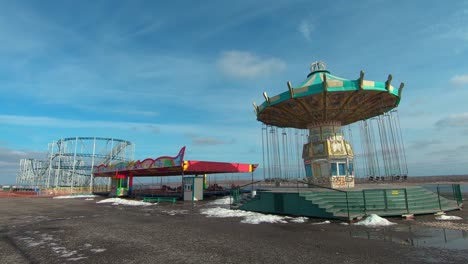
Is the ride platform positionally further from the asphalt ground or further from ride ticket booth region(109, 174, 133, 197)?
ride ticket booth region(109, 174, 133, 197)

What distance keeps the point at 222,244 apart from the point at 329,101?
12626mm

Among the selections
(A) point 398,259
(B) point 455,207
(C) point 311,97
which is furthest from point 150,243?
(B) point 455,207

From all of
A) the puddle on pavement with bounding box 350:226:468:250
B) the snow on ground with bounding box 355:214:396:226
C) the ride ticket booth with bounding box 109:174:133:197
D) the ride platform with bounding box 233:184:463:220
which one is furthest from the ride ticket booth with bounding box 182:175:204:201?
the puddle on pavement with bounding box 350:226:468:250

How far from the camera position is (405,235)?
920cm

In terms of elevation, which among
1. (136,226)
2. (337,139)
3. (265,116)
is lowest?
(136,226)

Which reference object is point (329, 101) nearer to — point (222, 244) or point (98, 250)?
point (222, 244)

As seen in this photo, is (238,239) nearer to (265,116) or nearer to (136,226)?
(136,226)

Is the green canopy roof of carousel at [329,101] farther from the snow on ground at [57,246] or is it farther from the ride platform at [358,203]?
the snow on ground at [57,246]

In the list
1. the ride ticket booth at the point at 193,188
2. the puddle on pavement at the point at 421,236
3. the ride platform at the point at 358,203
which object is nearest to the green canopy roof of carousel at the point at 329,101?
the ride platform at the point at 358,203

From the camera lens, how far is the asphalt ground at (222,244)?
6961 mm

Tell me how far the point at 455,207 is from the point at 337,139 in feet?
25.5

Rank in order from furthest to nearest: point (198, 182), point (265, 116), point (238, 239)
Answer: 1. point (198, 182)
2. point (265, 116)
3. point (238, 239)

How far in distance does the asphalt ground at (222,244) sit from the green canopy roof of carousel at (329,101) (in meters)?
7.93

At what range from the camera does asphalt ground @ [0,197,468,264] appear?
696 cm
